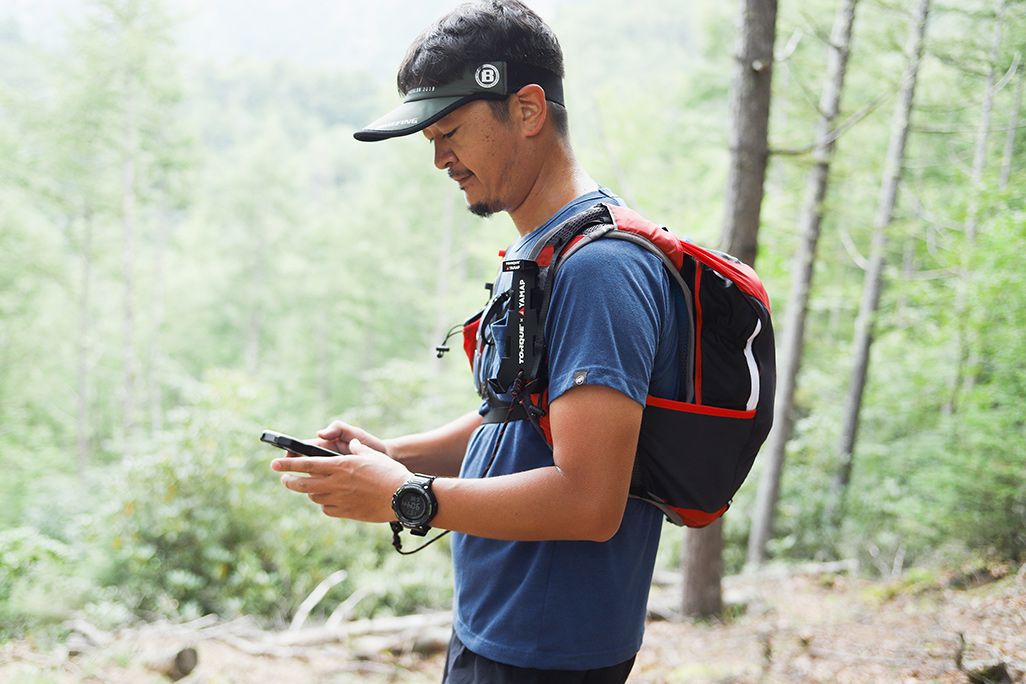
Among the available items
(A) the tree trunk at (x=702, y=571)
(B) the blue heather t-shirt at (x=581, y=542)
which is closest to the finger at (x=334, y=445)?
(B) the blue heather t-shirt at (x=581, y=542)

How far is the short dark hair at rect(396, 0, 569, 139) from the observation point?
5.01 feet

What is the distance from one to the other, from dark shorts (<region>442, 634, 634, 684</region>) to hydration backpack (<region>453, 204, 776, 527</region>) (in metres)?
0.39

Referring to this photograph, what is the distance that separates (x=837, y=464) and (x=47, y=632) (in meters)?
8.98

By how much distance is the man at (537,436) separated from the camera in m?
1.32

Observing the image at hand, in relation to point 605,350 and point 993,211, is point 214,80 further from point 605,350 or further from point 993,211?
point 605,350

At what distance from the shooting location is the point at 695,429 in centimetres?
146

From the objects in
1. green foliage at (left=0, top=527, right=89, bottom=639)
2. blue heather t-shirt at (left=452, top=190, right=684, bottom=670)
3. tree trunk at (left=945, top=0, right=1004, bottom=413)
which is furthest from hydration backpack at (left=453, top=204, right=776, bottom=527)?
tree trunk at (left=945, top=0, right=1004, bottom=413)

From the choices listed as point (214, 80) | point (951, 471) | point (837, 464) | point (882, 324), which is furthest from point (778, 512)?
point (214, 80)

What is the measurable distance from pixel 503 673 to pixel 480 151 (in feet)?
3.46

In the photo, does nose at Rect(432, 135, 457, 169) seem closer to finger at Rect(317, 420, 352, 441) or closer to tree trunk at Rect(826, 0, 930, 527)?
finger at Rect(317, 420, 352, 441)

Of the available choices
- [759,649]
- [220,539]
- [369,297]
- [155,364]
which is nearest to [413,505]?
[759,649]

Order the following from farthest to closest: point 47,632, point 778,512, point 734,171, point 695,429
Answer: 1. point 778,512
2. point 47,632
3. point 734,171
4. point 695,429

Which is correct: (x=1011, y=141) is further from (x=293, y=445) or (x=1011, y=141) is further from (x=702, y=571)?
(x=293, y=445)

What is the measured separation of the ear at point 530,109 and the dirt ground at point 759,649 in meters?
2.91
